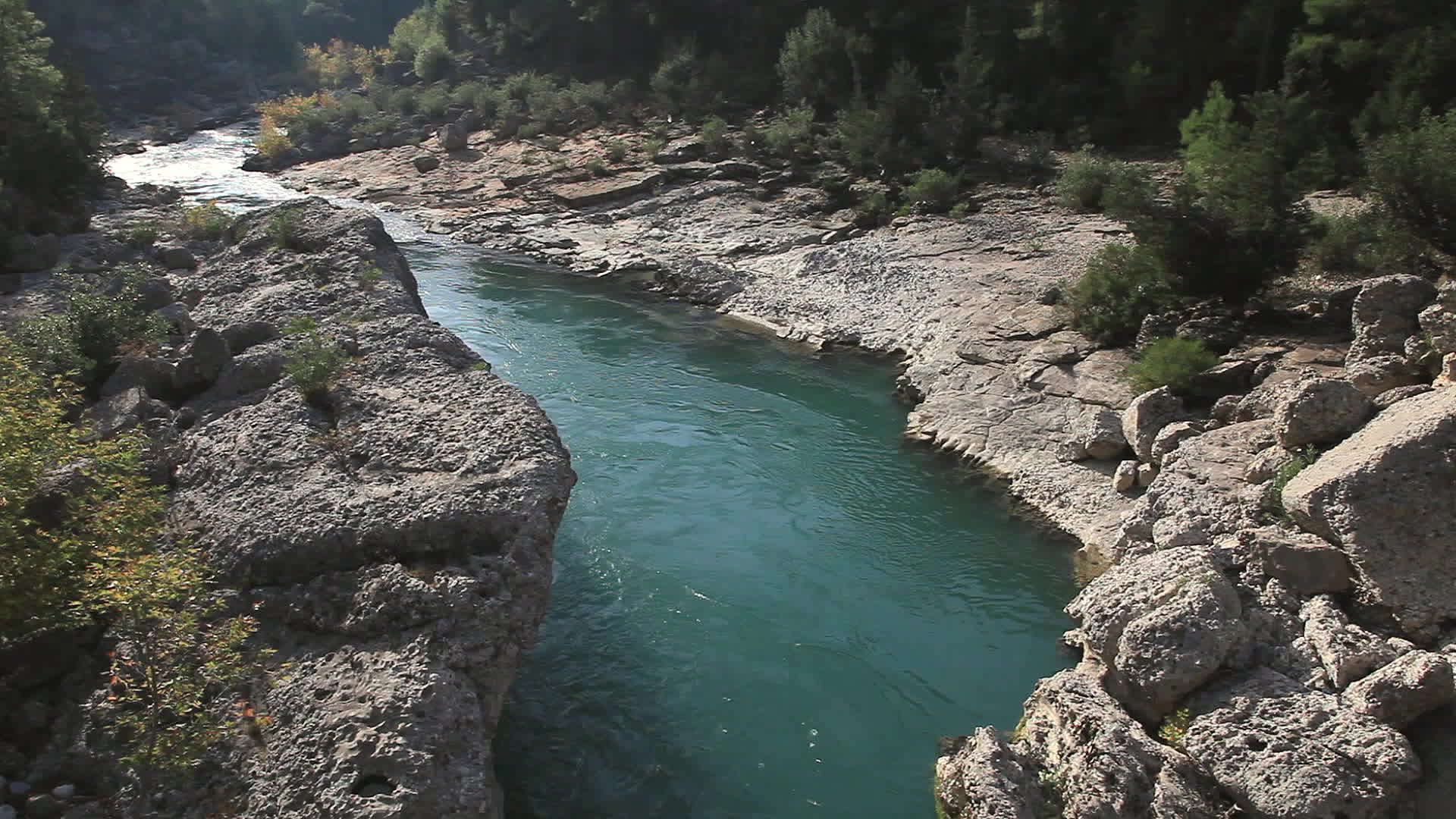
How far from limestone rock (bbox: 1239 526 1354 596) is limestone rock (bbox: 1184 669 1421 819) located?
1.25 metres

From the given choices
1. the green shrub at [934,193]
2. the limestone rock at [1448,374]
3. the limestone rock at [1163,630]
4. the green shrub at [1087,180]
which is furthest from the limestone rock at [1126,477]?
the green shrub at [934,193]

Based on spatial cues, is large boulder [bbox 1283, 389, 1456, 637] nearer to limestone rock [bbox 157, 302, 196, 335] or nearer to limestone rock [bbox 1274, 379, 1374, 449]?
limestone rock [bbox 1274, 379, 1374, 449]

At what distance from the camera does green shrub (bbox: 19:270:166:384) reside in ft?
36.8

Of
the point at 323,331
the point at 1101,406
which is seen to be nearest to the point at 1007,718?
the point at 1101,406

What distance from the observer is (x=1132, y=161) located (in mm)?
27781

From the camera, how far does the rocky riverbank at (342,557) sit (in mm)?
7051

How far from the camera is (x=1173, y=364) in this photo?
14.7 meters

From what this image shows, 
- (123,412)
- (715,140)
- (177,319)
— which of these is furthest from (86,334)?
(715,140)

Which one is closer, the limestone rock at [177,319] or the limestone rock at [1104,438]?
the limestone rock at [177,319]

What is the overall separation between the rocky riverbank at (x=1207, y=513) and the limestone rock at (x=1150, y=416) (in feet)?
0.13

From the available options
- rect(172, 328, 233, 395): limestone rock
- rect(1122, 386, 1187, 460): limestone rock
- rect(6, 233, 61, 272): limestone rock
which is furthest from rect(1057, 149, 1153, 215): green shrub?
rect(6, 233, 61, 272): limestone rock

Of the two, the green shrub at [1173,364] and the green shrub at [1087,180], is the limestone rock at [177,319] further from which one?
the green shrub at [1087,180]

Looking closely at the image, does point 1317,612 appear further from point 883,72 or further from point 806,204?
point 883,72

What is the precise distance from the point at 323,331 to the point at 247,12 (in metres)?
68.2
